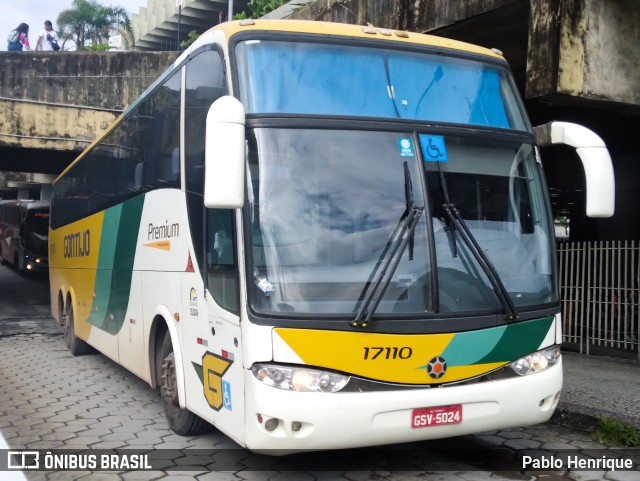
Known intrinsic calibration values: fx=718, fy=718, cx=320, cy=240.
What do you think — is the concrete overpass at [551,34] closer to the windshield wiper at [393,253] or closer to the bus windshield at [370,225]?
the bus windshield at [370,225]

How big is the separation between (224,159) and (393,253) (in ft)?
4.02

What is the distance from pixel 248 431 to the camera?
4.43 m

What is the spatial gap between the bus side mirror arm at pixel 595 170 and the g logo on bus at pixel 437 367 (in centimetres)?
158

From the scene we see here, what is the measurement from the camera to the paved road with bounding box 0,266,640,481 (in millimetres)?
5156

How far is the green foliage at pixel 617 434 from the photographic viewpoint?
232 inches

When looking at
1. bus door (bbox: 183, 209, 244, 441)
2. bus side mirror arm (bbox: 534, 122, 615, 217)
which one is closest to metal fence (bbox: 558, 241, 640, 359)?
bus side mirror arm (bbox: 534, 122, 615, 217)

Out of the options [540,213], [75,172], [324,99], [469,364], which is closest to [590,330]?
[540,213]

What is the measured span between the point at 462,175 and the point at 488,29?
19.4 feet

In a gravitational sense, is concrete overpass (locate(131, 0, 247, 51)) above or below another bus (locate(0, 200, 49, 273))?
above

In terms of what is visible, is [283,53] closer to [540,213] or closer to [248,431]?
[540,213]

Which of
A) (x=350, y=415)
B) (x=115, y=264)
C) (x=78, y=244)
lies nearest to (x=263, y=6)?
(x=78, y=244)

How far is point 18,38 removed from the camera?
21828mm

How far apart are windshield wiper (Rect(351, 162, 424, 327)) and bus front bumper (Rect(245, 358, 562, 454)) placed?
1.67 ft

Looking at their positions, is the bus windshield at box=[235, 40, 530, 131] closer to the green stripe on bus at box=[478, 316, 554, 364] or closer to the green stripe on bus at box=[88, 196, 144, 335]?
the green stripe on bus at box=[478, 316, 554, 364]
